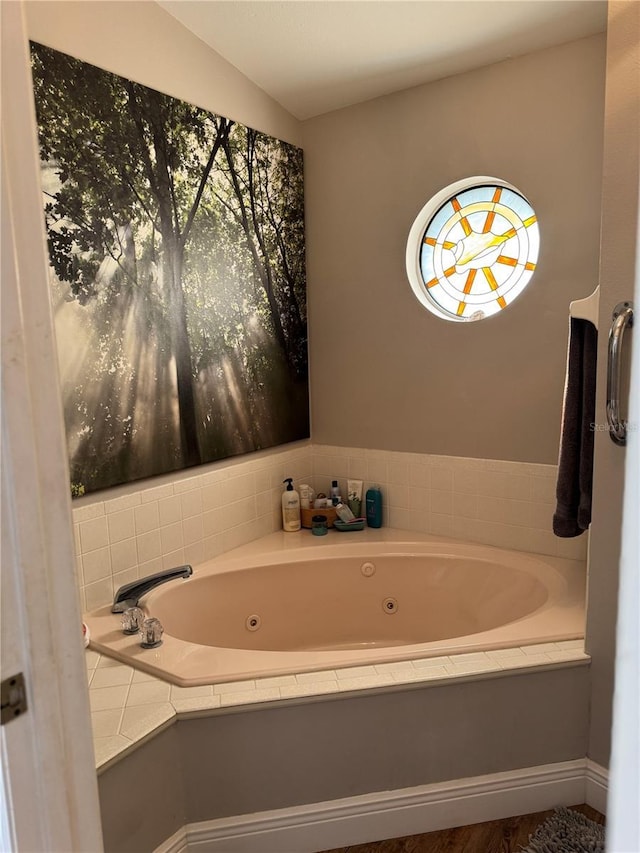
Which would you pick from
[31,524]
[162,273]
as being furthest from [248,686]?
[162,273]

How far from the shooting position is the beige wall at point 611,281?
165 cm

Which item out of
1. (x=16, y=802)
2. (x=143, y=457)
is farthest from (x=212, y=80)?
(x=16, y=802)

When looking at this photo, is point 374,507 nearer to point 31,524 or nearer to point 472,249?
point 472,249

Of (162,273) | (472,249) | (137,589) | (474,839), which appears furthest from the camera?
(472,249)

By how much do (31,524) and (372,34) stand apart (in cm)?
236

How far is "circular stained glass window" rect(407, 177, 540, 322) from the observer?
8.53 feet

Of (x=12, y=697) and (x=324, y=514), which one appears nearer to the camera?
(x=12, y=697)

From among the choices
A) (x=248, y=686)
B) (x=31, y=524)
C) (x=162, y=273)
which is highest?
(x=162, y=273)

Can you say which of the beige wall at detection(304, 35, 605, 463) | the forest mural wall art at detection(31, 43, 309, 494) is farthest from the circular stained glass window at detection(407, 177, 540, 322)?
the forest mural wall art at detection(31, 43, 309, 494)

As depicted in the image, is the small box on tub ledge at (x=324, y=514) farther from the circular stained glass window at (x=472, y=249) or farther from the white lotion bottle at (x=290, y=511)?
the circular stained glass window at (x=472, y=249)

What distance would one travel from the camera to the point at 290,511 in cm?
297

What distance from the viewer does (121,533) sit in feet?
7.31

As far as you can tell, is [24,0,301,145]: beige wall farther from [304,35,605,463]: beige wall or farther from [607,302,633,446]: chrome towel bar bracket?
[607,302,633,446]: chrome towel bar bracket

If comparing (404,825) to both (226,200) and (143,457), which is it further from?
(226,200)
